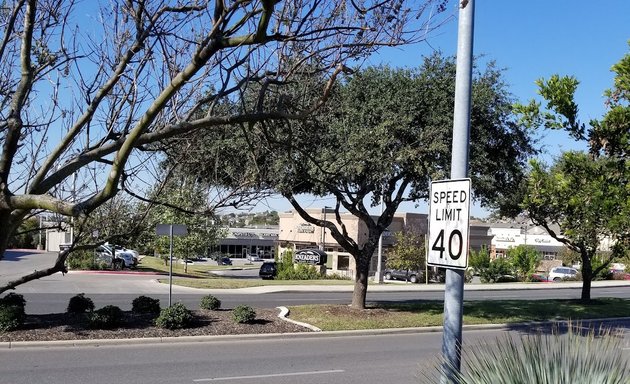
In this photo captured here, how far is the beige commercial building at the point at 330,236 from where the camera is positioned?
2072 inches

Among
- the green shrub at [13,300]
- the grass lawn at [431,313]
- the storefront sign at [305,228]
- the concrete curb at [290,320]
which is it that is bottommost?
the grass lawn at [431,313]

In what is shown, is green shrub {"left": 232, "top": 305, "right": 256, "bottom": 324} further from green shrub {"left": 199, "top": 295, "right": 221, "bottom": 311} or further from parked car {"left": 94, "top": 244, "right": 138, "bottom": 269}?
parked car {"left": 94, "top": 244, "right": 138, "bottom": 269}

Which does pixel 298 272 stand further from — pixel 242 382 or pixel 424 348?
pixel 242 382

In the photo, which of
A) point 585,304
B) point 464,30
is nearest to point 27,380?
point 464,30

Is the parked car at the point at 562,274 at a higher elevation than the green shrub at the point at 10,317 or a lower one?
lower

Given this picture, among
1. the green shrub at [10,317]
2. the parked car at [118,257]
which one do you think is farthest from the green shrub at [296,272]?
the green shrub at [10,317]

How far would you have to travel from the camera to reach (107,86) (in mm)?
5090

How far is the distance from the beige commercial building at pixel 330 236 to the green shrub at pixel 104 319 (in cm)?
3751

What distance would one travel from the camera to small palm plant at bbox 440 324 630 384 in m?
3.68

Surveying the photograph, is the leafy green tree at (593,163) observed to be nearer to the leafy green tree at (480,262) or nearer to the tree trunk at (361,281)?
the tree trunk at (361,281)

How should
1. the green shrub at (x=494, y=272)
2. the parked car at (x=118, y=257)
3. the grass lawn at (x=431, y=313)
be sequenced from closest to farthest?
the grass lawn at (x=431, y=313), the parked car at (x=118, y=257), the green shrub at (x=494, y=272)

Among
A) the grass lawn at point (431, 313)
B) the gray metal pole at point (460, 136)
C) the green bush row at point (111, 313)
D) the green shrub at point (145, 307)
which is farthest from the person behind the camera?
the grass lawn at point (431, 313)

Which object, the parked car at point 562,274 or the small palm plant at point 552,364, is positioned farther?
the parked car at point 562,274

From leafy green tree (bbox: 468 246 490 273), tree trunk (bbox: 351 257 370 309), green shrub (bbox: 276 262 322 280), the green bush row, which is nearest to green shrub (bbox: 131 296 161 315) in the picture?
the green bush row
